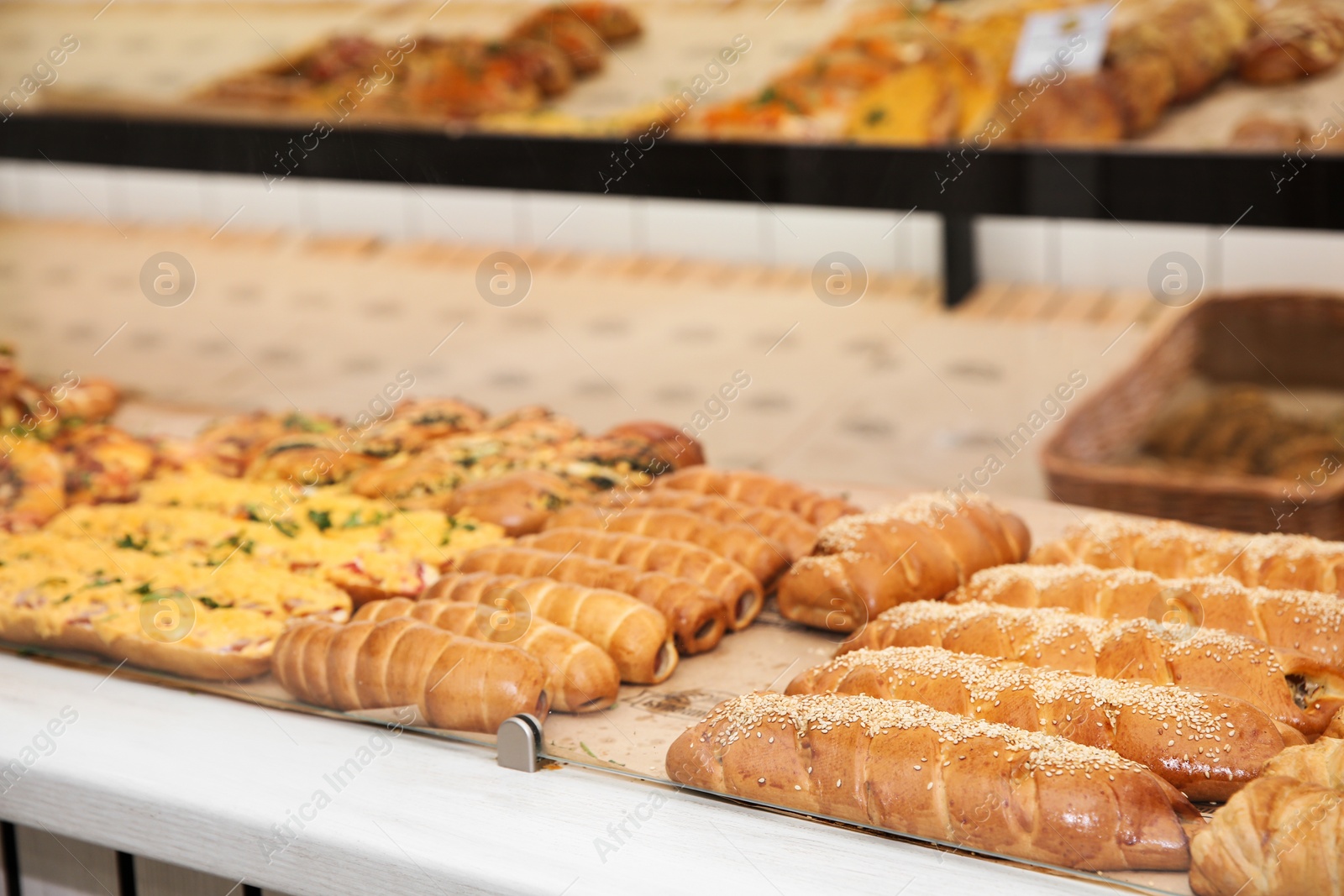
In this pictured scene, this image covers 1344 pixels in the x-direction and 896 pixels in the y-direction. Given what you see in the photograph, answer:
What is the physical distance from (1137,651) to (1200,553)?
32 centimetres

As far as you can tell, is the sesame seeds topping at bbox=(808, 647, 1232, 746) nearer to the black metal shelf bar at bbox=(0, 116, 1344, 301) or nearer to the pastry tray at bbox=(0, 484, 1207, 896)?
the pastry tray at bbox=(0, 484, 1207, 896)

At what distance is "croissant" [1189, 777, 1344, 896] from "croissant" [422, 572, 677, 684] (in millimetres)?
581

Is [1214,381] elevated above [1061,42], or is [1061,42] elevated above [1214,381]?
[1061,42]

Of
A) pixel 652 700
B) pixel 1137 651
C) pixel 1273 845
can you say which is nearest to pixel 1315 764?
pixel 1273 845

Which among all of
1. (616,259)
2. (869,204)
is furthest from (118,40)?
(869,204)

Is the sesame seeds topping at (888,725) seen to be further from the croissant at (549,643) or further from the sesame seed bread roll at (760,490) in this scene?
the sesame seed bread roll at (760,490)

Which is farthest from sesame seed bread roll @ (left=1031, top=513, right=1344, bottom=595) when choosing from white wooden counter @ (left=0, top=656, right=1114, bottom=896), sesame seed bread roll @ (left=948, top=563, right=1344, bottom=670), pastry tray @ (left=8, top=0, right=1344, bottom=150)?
pastry tray @ (left=8, top=0, right=1344, bottom=150)

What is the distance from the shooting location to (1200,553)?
1.52 m

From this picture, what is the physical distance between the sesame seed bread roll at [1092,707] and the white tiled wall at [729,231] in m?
1.94

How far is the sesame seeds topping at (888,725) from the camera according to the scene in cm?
110

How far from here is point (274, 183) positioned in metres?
3.48

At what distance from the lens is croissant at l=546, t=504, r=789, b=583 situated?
1.60 meters

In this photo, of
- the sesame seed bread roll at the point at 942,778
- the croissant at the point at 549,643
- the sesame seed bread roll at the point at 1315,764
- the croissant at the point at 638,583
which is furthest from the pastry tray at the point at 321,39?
the sesame seed bread roll at the point at 1315,764

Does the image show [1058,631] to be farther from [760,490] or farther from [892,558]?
[760,490]
